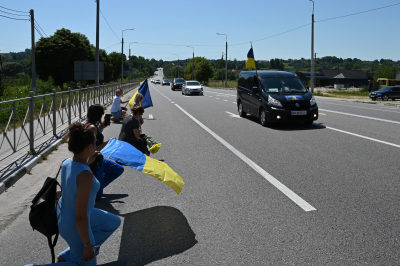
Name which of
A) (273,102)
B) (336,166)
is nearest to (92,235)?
(336,166)

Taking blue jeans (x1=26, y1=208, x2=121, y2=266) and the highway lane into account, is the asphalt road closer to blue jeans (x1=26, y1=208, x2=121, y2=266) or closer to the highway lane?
the highway lane

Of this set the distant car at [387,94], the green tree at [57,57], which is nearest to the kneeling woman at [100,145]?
the distant car at [387,94]

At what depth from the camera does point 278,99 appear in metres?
13.8

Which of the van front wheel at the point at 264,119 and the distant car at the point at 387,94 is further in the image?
the distant car at the point at 387,94

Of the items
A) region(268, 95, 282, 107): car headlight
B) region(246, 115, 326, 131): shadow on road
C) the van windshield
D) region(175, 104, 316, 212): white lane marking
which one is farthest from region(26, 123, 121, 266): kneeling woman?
the van windshield

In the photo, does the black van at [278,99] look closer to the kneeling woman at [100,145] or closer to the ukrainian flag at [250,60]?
the ukrainian flag at [250,60]

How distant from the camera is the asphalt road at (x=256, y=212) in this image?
379cm

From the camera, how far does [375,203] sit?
17.4 feet

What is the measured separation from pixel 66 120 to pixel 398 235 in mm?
12533

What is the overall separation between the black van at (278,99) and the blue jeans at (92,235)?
10.6 meters

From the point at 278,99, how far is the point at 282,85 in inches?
45.2

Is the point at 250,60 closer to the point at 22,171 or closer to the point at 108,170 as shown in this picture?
the point at 22,171

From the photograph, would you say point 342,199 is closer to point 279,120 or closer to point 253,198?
point 253,198

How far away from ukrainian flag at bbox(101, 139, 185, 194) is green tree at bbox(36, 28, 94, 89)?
50.5 meters
